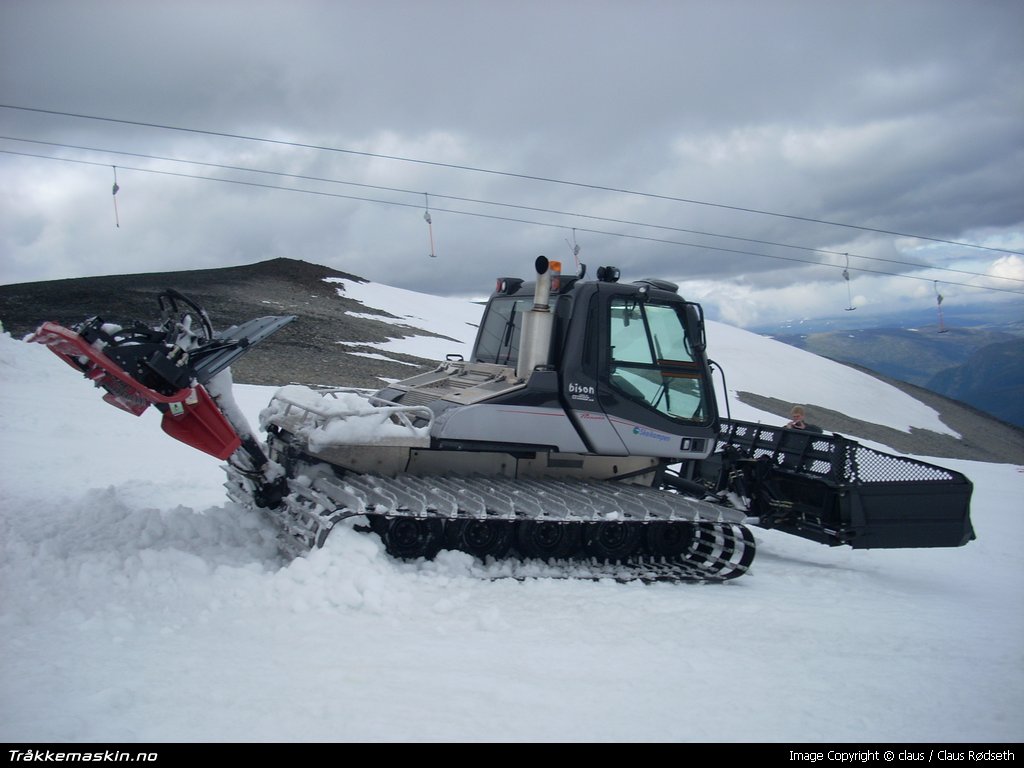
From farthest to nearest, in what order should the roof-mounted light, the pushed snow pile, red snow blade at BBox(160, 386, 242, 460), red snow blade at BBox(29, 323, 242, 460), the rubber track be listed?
the roof-mounted light → the pushed snow pile → the rubber track → red snow blade at BBox(160, 386, 242, 460) → red snow blade at BBox(29, 323, 242, 460)

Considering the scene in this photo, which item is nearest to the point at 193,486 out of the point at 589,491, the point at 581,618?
the point at 589,491

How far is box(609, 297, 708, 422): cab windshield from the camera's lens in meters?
7.41

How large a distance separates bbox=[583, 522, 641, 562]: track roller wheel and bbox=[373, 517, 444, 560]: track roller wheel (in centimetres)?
142

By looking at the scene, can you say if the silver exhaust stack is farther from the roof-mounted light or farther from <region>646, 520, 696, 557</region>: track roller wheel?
<region>646, 520, 696, 557</region>: track roller wheel

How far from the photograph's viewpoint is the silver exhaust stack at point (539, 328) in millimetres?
7184

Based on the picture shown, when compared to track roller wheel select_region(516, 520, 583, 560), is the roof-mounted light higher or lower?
higher

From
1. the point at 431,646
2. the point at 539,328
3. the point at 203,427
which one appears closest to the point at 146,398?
the point at 203,427

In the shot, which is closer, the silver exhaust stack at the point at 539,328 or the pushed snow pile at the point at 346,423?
the pushed snow pile at the point at 346,423

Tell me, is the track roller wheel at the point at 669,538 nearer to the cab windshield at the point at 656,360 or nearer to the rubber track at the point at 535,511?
the rubber track at the point at 535,511

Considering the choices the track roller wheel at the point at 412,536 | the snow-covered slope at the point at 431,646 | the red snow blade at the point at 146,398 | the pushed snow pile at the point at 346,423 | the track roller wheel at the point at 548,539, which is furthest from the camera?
the track roller wheel at the point at 548,539

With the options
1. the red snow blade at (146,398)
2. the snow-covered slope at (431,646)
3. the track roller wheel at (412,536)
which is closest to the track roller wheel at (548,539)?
the snow-covered slope at (431,646)

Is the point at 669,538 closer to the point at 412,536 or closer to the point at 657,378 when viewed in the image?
the point at 657,378

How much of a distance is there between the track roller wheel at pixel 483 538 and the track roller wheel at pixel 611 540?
79 cm

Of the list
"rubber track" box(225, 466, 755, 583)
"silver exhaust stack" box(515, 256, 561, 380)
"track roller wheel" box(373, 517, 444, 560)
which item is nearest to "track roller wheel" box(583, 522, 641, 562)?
"rubber track" box(225, 466, 755, 583)
